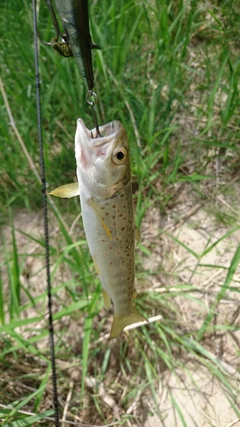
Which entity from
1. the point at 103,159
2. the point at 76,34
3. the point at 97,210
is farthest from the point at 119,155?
the point at 76,34

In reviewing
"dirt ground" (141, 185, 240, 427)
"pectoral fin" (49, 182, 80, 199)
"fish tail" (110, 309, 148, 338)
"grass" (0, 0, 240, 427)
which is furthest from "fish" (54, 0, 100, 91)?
"dirt ground" (141, 185, 240, 427)

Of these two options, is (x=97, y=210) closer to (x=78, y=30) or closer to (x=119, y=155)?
(x=119, y=155)

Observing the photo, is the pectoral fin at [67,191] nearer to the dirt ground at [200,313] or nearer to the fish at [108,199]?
the fish at [108,199]

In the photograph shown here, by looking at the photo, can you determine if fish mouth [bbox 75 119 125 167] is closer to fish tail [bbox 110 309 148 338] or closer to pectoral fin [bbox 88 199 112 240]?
pectoral fin [bbox 88 199 112 240]

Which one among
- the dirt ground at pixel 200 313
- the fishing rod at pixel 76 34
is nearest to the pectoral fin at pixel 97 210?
the fishing rod at pixel 76 34

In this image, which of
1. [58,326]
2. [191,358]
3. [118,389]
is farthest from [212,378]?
[58,326]

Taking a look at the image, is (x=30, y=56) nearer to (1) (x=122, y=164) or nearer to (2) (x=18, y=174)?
(2) (x=18, y=174)
